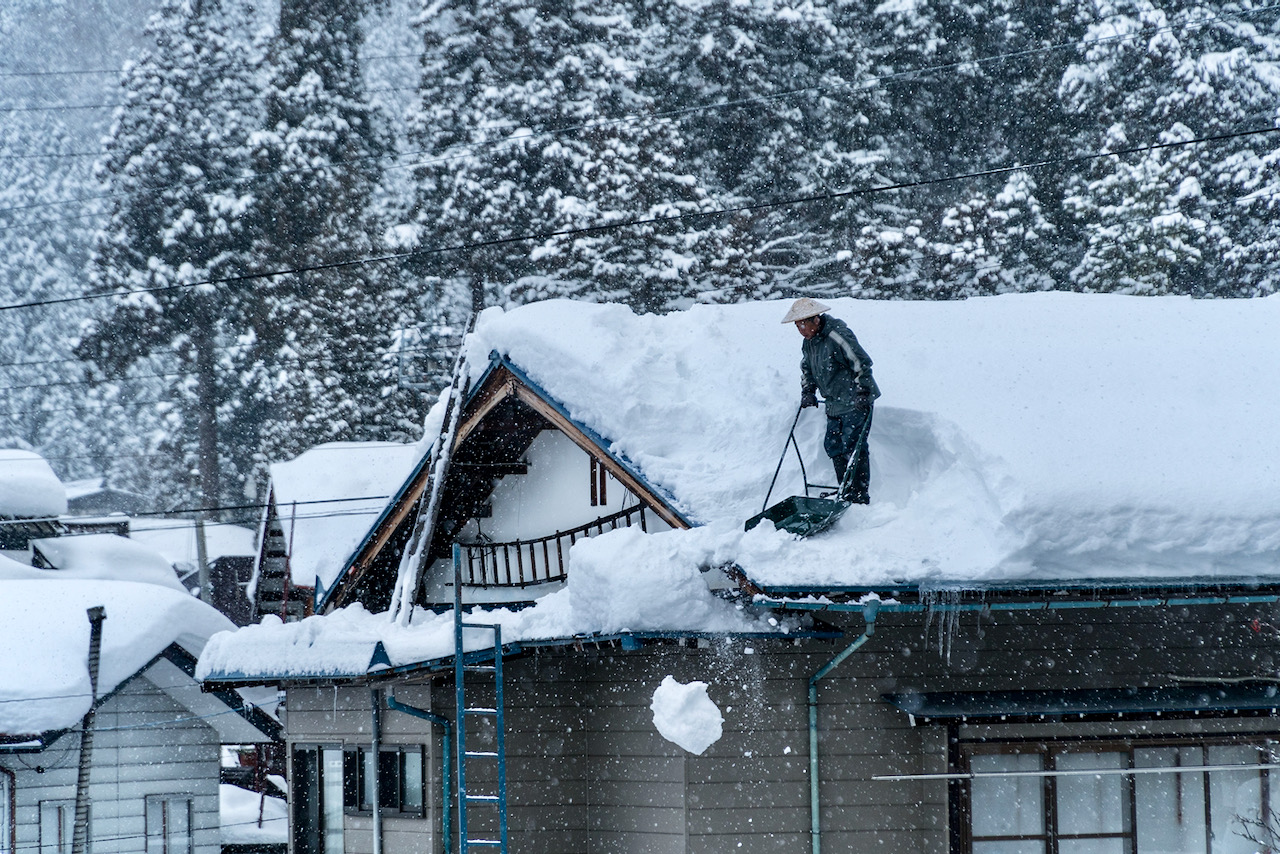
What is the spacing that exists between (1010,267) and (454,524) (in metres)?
20.4

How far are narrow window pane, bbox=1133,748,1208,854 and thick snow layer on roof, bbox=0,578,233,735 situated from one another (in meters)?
14.3

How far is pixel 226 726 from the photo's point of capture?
19938 mm

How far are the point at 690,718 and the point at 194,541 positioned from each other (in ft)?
115

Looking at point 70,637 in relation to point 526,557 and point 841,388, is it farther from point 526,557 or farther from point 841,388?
point 841,388

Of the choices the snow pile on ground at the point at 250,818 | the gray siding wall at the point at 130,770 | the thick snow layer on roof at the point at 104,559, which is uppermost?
the thick snow layer on roof at the point at 104,559

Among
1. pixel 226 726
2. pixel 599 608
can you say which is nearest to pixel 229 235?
pixel 226 726

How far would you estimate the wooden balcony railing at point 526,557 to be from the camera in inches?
447

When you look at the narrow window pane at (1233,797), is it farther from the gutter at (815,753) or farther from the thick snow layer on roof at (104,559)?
the thick snow layer on roof at (104,559)

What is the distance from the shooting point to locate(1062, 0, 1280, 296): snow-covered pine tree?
2725cm

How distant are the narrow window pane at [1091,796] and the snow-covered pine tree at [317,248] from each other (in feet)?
86.0

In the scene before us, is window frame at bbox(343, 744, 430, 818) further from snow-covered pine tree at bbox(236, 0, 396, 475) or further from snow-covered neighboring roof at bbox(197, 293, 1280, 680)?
snow-covered pine tree at bbox(236, 0, 396, 475)

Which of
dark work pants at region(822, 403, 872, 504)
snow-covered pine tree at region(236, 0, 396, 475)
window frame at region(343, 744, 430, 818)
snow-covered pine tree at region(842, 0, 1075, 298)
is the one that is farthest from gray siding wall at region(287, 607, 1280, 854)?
snow-covered pine tree at region(236, 0, 396, 475)

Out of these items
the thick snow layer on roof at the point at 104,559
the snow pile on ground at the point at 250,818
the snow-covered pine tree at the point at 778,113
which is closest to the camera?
the snow pile on ground at the point at 250,818

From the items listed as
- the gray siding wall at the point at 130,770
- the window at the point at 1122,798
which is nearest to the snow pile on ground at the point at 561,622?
the window at the point at 1122,798
